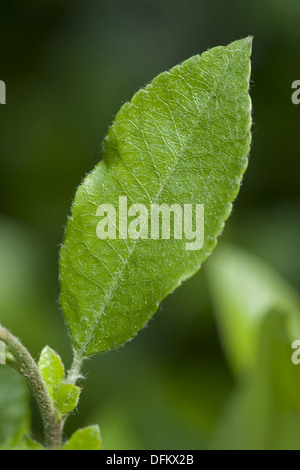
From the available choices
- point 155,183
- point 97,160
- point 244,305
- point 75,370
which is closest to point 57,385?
point 75,370

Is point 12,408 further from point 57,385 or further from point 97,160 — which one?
point 97,160

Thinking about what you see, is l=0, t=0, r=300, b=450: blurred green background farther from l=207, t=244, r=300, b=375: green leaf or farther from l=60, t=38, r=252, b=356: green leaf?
l=60, t=38, r=252, b=356: green leaf

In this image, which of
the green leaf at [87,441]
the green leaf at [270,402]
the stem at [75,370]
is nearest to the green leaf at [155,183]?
the stem at [75,370]

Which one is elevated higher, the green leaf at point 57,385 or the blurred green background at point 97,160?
the blurred green background at point 97,160

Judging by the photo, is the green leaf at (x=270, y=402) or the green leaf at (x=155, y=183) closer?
the green leaf at (x=155, y=183)

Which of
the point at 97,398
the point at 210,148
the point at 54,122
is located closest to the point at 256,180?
the point at 54,122

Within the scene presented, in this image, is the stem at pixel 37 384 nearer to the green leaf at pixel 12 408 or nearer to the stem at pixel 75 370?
the stem at pixel 75 370
